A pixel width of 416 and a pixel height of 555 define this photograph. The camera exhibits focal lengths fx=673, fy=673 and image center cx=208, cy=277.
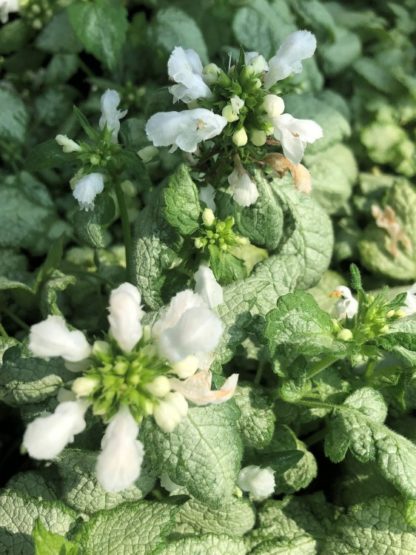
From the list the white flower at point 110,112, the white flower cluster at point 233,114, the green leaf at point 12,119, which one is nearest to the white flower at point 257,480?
the white flower cluster at point 233,114

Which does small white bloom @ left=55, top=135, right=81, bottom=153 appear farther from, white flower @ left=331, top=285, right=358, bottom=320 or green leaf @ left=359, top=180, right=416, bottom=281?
green leaf @ left=359, top=180, right=416, bottom=281

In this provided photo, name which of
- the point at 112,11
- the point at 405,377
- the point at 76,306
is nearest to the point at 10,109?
the point at 112,11

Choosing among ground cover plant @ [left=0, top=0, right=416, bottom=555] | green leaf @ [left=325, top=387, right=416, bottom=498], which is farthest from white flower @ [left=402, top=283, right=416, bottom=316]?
green leaf @ [left=325, top=387, right=416, bottom=498]

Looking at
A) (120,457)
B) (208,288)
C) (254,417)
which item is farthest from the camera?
(254,417)

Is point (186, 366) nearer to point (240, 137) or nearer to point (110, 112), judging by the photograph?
point (240, 137)

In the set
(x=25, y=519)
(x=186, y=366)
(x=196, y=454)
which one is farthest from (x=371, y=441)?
(x=25, y=519)
